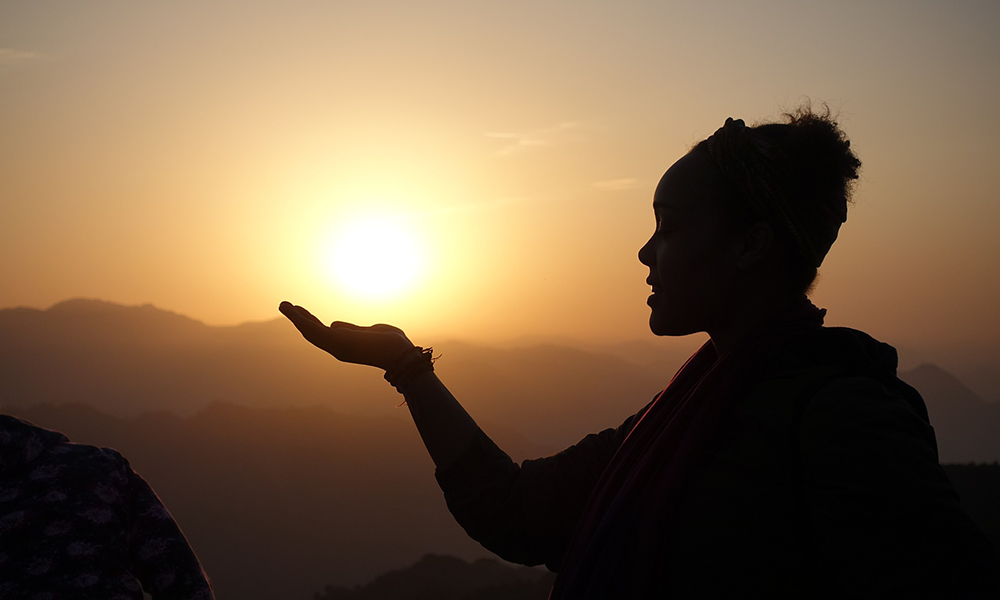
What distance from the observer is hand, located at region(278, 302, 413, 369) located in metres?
A: 2.53

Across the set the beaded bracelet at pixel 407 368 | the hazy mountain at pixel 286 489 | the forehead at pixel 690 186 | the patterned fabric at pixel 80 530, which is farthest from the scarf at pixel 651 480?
the hazy mountain at pixel 286 489

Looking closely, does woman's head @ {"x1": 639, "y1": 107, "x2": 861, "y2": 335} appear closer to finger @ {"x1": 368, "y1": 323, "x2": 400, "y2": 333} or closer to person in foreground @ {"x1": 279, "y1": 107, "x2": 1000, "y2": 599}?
person in foreground @ {"x1": 279, "y1": 107, "x2": 1000, "y2": 599}

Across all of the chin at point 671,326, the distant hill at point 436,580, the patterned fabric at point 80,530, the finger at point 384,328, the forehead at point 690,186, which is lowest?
the distant hill at point 436,580

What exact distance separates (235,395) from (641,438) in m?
104

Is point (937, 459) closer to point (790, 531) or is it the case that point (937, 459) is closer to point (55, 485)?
point (790, 531)

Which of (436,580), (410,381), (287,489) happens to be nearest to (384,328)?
(410,381)

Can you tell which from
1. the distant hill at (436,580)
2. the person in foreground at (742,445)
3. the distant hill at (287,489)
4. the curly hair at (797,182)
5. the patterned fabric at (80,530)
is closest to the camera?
the person in foreground at (742,445)

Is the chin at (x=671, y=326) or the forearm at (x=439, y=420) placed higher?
the chin at (x=671, y=326)

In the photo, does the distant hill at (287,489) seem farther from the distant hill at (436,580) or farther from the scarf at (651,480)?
the scarf at (651,480)

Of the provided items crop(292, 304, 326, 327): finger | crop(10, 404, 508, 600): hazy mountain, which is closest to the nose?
crop(292, 304, 326, 327): finger

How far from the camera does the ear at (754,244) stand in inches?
78.4

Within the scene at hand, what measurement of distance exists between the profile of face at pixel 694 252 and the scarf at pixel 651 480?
154mm

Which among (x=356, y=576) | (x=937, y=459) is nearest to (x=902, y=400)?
(x=937, y=459)

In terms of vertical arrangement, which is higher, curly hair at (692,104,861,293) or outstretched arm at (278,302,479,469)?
curly hair at (692,104,861,293)
